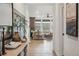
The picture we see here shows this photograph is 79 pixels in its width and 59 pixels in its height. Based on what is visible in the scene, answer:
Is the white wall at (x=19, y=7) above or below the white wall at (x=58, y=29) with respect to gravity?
above

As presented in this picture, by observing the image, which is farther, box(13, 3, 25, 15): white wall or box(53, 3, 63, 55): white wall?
box(53, 3, 63, 55): white wall

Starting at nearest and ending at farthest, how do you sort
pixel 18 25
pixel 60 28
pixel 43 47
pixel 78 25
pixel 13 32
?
pixel 78 25 → pixel 13 32 → pixel 18 25 → pixel 60 28 → pixel 43 47

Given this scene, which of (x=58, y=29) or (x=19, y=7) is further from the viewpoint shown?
(x=58, y=29)

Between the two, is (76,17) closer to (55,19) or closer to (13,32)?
(13,32)

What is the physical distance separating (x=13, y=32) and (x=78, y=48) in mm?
1663

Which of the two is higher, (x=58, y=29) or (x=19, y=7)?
(x=19, y=7)

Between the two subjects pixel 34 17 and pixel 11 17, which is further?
pixel 34 17

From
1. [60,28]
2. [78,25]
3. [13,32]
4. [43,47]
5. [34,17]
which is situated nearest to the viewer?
[78,25]

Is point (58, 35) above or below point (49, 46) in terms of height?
above

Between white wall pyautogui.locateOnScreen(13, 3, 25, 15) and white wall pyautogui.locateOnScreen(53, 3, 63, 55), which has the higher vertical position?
white wall pyautogui.locateOnScreen(13, 3, 25, 15)

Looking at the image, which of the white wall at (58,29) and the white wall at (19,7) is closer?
the white wall at (19,7)

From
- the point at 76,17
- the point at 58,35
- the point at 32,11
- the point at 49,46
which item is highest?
the point at 32,11

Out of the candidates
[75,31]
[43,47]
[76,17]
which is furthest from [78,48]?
[43,47]

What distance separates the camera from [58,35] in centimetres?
483
